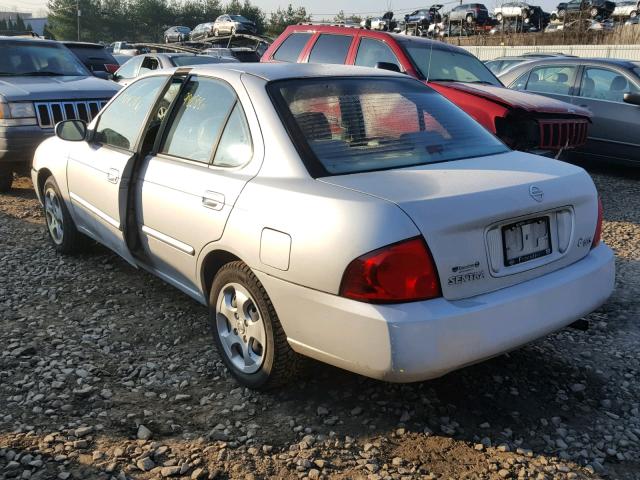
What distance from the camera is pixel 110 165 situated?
13.5 ft

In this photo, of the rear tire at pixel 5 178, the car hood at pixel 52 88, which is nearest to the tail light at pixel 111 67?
the car hood at pixel 52 88

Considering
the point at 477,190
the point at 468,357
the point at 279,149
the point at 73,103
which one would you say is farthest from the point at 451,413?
the point at 73,103

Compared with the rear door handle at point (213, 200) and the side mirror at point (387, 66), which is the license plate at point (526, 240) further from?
the side mirror at point (387, 66)

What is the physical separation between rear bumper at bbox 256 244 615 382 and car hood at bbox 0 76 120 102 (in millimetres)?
5405

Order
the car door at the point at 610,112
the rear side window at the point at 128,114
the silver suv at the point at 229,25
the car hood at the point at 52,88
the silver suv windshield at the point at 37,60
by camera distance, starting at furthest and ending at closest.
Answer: the silver suv at the point at 229,25 < the car door at the point at 610,112 < the silver suv windshield at the point at 37,60 < the car hood at the point at 52,88 < the rear side window at the point at 128,114

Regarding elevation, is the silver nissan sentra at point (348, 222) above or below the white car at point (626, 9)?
below

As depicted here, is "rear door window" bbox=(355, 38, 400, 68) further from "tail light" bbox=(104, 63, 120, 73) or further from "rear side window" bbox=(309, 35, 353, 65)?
"tail light" bbox=(104, 63, 120, 73)

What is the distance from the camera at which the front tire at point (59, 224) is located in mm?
5086

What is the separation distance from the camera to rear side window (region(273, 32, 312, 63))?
8.00 m

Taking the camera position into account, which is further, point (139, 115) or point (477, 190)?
point (139, 115)

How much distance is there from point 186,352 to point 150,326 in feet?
1.54

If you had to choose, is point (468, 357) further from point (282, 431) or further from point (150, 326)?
point (150, 326)

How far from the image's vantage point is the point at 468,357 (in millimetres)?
2496

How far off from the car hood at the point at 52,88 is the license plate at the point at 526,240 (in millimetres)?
6029
